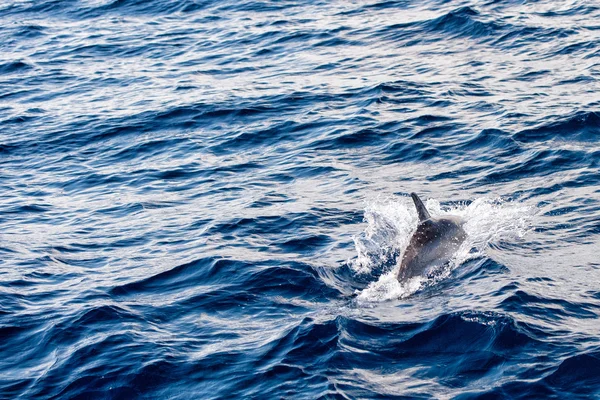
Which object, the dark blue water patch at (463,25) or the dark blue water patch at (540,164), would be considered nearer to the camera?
the dark blue water patch at (540,164)

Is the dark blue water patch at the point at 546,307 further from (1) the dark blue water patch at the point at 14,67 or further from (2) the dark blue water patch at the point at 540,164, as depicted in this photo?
(1) the dark blue water patch at the point at 14,67

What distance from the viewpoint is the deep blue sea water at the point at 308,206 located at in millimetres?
11852

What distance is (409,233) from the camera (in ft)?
51.8

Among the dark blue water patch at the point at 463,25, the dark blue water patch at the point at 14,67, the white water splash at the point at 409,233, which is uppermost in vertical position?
the dark blue water patch at the point at 14,67

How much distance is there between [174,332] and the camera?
1315cm

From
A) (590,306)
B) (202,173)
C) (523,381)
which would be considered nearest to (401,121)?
(202,173)

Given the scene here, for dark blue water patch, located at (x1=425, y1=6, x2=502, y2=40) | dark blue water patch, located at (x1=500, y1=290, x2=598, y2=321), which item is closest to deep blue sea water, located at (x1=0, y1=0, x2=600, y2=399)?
dark blue water patch, located at (x1=500, y1=290, x2=598, y2=321)

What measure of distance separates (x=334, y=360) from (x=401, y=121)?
36.5ft

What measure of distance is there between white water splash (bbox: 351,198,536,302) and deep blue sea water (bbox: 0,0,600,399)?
49 millimetres

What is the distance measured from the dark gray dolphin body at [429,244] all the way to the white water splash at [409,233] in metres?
0.14

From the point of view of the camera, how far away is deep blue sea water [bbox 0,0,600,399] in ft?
38.9

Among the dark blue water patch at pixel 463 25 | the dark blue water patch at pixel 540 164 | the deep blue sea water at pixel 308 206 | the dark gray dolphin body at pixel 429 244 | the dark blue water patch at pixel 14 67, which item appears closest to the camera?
the deep blue sea water at pixel 308 206

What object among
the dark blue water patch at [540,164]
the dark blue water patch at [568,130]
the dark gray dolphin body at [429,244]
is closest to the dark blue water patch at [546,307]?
the dark gray dolphin body at [429,244]

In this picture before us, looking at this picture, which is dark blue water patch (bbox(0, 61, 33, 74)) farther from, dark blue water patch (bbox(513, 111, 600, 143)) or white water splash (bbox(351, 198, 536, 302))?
dark blue water patch (bbox(513, 111, 600, 143))
